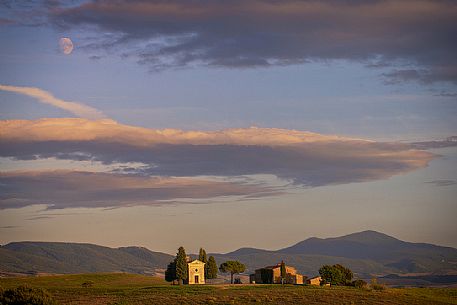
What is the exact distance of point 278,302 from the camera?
3907 inches

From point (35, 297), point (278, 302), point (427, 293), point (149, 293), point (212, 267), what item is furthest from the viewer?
point (212, 267)

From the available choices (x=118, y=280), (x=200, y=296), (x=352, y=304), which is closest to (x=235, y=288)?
(x=200, y=296)

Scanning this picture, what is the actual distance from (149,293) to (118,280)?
115ft

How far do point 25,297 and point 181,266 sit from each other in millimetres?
60877

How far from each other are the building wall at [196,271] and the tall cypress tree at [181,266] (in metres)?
1.28

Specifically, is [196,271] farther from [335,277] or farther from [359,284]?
[359,284]

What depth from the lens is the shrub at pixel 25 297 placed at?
3339 inches

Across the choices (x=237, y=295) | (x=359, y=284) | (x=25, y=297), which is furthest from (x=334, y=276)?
(x=25, y=297)

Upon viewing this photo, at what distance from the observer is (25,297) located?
8569 centimetres

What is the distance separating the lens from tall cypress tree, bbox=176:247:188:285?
5669 inches

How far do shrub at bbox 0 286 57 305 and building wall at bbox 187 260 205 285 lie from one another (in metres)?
59.7

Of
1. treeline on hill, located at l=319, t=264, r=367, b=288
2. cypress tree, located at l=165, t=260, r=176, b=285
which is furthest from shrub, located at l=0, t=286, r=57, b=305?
treeline on hill, located at l=319, t=264, r=367, b=288

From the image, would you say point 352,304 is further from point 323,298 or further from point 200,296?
point 200,296

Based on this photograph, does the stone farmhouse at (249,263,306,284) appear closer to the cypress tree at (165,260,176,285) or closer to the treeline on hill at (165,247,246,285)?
the treeline on hill at (165,247,246,285)
